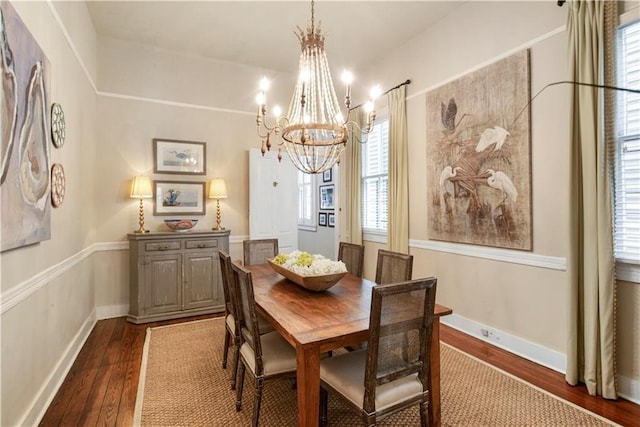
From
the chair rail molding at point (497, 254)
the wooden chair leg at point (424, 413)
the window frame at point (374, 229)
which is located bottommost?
the wooden chair leg at point (424, 413)

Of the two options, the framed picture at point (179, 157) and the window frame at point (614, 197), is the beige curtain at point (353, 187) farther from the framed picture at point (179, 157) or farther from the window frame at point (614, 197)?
the window frame at point (614, 197)

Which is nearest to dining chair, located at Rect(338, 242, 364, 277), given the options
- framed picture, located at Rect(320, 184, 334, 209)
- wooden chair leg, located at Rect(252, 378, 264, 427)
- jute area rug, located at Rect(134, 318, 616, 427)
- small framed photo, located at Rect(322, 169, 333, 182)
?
jute area rug, located at Rect(134, 318, 616, 427)

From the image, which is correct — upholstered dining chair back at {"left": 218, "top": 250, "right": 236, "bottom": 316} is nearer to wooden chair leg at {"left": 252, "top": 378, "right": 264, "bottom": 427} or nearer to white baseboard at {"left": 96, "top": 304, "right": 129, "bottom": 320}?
wooden chair leg at {"left": 252, "top": 378, "right": 264, "bottom": 427}

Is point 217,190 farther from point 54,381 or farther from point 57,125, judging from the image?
point 54,381

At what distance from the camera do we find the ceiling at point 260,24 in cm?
343

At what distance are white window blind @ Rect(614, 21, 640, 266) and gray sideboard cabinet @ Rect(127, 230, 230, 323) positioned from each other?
389 cm

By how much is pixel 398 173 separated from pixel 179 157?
2.86 m

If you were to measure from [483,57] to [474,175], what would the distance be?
1.13 meters

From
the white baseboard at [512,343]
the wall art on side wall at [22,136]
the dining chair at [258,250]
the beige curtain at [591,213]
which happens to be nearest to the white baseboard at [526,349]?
the white baseboard at [512,343]

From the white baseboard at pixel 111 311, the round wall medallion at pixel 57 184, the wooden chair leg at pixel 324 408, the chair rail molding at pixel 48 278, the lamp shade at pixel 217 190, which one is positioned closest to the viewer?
the chair rail molding at pixel 48 278

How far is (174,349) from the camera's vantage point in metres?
3.16

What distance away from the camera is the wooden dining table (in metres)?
1.62

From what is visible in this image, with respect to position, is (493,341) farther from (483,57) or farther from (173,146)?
(173,146)

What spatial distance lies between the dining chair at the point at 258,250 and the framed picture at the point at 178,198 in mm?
1430
